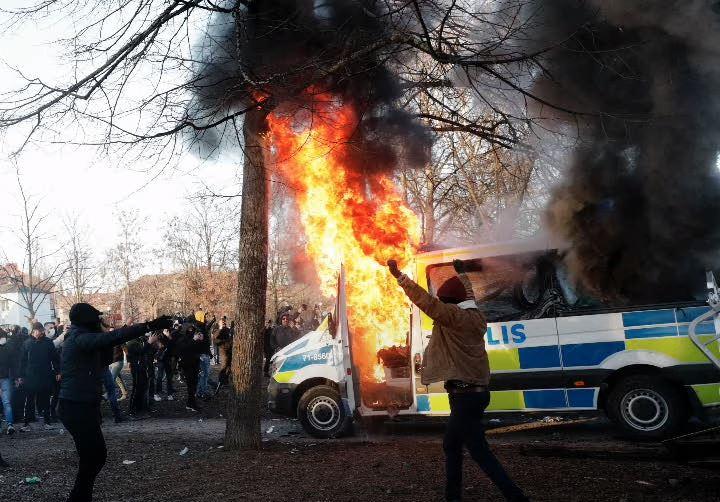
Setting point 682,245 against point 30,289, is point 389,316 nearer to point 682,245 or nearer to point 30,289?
point 682,245

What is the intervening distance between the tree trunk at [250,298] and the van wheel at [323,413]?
4.06 feet

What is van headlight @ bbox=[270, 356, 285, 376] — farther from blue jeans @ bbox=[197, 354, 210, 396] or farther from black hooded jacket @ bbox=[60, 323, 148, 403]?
blue jeans @ bbox=[197, 354, 210, 396]

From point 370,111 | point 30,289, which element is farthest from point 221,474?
point 30,289

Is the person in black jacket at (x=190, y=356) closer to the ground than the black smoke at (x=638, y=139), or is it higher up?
closer to the ground

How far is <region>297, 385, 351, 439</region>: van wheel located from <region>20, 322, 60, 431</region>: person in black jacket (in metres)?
5.30

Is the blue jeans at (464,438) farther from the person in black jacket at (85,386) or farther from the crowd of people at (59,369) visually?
the crowd of people at (59,369)

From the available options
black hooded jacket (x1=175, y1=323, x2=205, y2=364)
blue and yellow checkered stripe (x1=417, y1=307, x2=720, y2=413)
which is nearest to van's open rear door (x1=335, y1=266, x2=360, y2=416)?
blue and yellow checkered stripe (x1=417, y1=307, x2=720, y2=413)

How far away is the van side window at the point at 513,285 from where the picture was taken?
7.41 meters

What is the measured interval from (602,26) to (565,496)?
5.12 metres

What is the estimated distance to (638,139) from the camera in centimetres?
686

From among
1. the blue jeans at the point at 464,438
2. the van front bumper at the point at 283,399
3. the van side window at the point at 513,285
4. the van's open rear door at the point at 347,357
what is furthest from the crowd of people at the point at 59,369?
the blue jeans at the point at 464,438

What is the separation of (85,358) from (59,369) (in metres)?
7.21

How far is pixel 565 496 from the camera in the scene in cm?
488

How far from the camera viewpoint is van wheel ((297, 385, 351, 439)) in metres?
8.30
